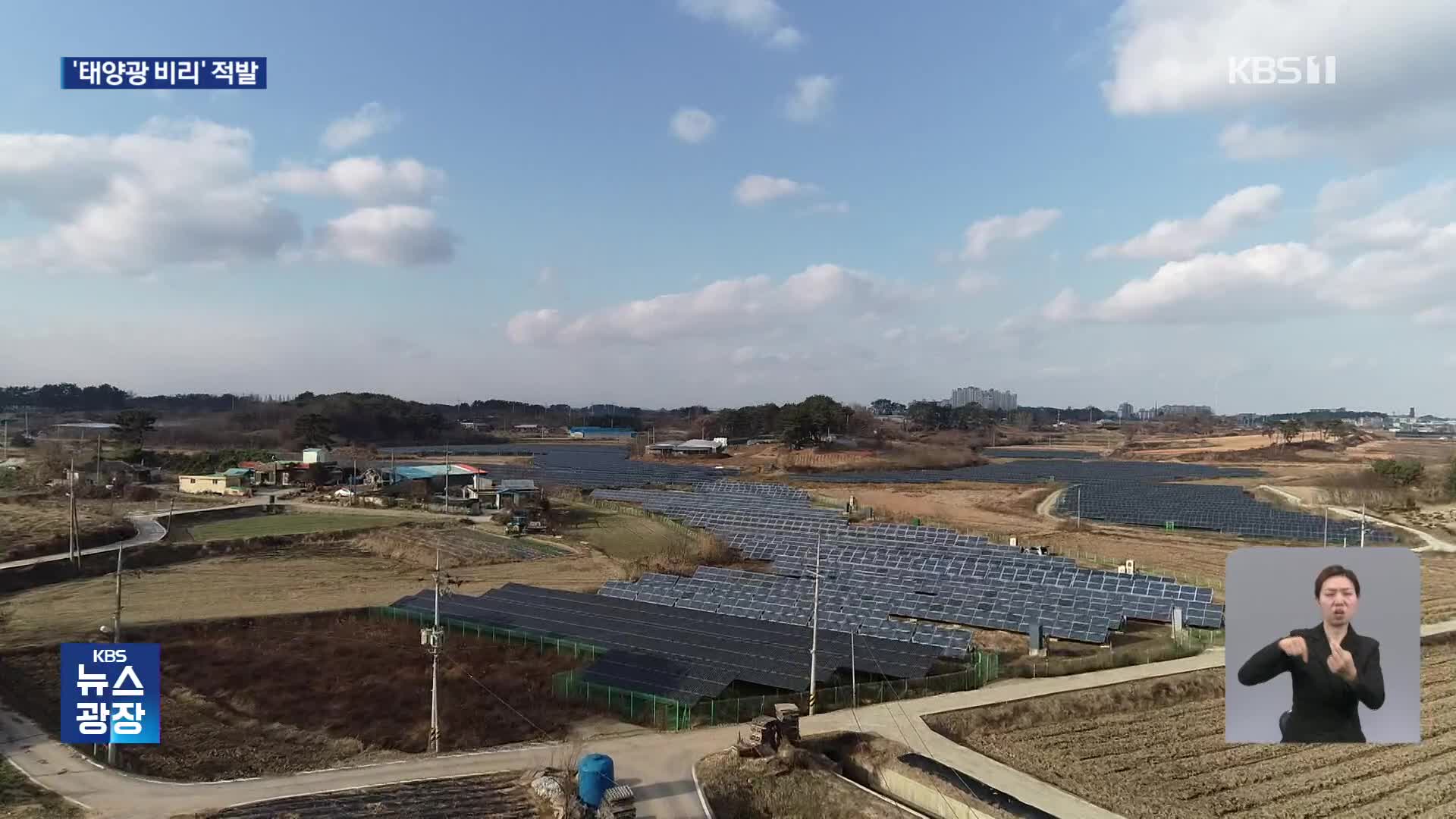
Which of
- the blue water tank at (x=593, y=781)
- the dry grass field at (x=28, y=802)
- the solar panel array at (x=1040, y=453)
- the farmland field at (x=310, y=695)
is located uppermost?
the solar panel array at (x=1040, y=453)

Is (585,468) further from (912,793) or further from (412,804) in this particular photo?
(912,793)

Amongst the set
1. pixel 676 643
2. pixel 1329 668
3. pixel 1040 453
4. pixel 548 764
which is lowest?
pixel 548 764

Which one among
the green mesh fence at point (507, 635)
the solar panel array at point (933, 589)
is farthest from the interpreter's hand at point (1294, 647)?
the green mesh fence at point (507, 635)

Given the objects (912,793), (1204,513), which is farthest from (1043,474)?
(912,793)

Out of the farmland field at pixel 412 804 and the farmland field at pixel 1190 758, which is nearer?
the farmland field at pixel 412 804

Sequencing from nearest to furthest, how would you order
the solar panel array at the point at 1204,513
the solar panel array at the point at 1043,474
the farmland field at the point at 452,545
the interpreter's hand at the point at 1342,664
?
the interpreter's hand at the point at 1342,664, the farmland field at the point at 452,545, the solar panel array at the point at 1204,513, the solar panel array at the point at 1043,474

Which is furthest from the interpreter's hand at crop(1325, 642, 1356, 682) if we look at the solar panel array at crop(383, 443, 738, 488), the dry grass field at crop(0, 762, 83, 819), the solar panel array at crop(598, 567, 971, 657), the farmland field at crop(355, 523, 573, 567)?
the solar panel array at crop(383, 443, 738, 488)

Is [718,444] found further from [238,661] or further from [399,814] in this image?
[399,814]

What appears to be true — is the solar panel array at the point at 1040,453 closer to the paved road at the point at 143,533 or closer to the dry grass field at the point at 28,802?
the paved road at the point at 143,533
